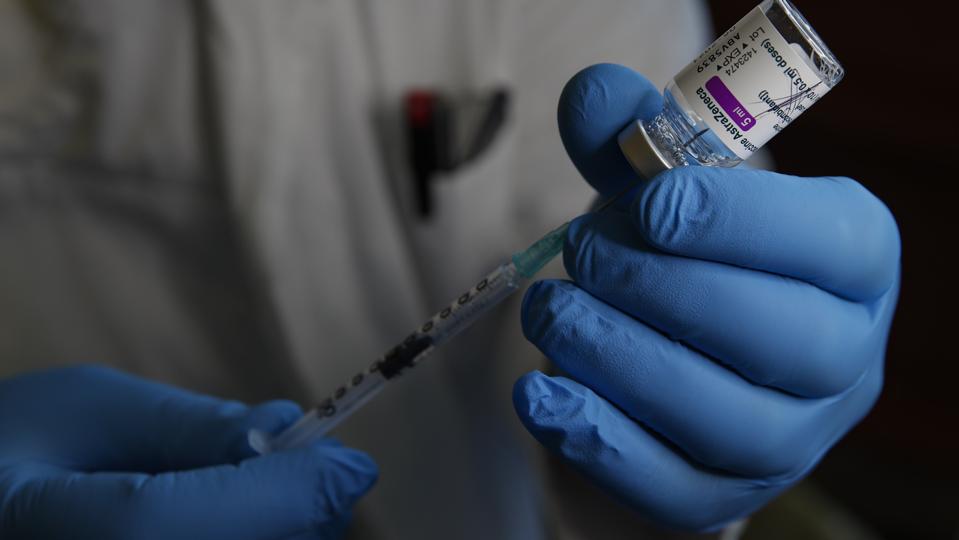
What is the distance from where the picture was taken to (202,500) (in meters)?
0.54

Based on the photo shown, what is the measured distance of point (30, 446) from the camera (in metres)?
0.62

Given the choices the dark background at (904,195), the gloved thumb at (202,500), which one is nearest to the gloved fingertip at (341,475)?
the gloved thumb at (202,500)

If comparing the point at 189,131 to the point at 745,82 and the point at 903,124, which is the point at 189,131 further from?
the point at 903,124

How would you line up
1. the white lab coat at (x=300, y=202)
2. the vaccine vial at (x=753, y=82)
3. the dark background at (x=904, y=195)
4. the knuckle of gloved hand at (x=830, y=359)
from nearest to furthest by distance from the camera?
1. the vaccine vial at (x=753, y=82)
2. the knuckle of gloved hand at (x=830, y=359)
3. the white lab coat at (x=300, y=202)
4. the dark background at (x=904, y=195)

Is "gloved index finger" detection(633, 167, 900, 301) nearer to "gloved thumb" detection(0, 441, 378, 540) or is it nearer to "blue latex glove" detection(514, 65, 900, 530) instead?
"blue latex glove" detection(514, 65, 900, 530)

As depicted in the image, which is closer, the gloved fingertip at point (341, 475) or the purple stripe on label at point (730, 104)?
the purple stripe on label at point (730, 104)

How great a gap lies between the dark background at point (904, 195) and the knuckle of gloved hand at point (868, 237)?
0.67 m

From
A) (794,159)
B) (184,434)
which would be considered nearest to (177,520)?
(184,434)

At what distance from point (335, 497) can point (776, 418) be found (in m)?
0.31

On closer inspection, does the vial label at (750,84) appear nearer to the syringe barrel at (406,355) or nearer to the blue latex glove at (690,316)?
the blue latex glove at (690,316)

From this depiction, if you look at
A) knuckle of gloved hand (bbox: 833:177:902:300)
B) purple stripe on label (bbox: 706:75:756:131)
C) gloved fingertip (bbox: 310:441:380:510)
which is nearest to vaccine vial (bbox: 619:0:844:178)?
purple stripe on label (bbox: 706:75:756:131)

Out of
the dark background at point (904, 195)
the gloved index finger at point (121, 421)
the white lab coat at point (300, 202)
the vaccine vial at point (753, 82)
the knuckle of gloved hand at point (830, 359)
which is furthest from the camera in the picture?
the dark background at point (904, 195)

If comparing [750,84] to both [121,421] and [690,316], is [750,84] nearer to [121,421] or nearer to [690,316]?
[690,316]

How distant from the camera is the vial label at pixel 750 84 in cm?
40
